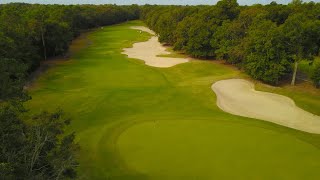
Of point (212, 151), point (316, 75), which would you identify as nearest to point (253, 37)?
point (316, 75)

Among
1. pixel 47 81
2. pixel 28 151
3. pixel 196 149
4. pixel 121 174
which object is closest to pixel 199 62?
pixel 47 81

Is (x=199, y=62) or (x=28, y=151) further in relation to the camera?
(x=199, y=62)

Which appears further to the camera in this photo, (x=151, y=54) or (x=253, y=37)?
(x=151, y=54)

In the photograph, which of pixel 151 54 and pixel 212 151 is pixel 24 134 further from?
pixel 151 54

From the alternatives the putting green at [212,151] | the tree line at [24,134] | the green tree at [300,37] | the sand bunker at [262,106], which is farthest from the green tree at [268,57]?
the tree line at [24,134]

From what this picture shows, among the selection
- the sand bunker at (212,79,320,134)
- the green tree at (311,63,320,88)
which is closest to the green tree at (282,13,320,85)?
the green tree at (311,63,320,88)

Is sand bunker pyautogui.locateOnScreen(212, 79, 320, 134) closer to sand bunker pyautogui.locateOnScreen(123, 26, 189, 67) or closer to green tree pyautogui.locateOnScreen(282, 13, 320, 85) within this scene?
green tree pyautogui.locateOnScreen(282, 13, 320, 85)

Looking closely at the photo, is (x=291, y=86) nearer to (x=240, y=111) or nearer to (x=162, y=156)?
(x=240, y=111)
